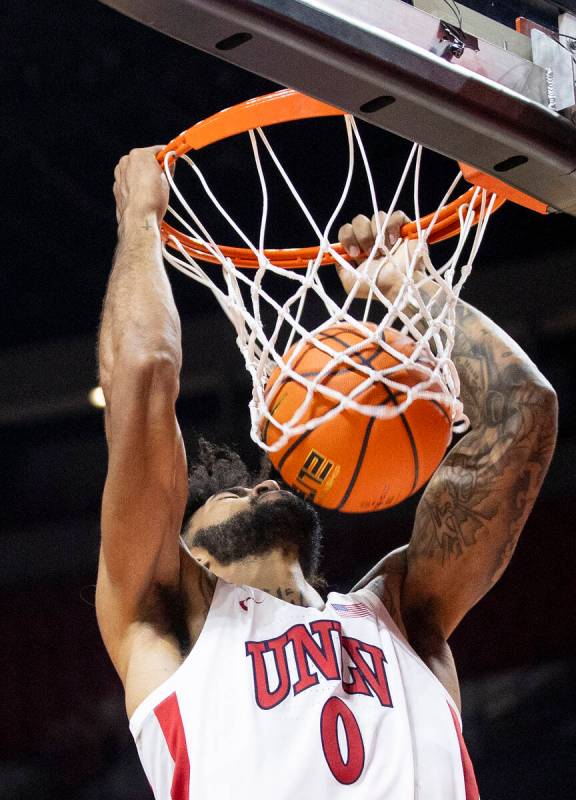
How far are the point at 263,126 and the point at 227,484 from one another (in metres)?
0.78

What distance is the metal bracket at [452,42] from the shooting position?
1.36 m

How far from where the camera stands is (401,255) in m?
2.24

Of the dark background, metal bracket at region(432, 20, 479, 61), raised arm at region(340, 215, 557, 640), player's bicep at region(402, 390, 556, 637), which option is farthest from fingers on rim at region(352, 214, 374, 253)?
the dark background

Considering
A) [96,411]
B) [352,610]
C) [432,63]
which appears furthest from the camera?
[96,411]

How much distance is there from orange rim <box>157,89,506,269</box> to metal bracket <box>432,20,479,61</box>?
0.98ft

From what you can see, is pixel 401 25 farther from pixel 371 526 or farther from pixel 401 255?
pixel 371 526

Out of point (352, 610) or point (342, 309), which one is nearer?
point (342, 309)

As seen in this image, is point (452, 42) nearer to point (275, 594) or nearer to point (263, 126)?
point (263, 126)

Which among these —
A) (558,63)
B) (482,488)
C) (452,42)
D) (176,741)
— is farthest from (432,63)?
(176,741)

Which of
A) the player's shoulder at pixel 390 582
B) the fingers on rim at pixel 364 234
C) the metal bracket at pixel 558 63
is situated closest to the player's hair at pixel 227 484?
the player's shoulder at pixel 390 582

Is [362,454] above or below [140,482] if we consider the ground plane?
above

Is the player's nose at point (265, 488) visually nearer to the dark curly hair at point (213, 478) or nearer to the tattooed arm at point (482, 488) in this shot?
the dark curly hair at point (213, 478)

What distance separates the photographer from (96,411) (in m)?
3.70

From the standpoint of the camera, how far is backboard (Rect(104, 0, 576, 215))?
126 centimetres
